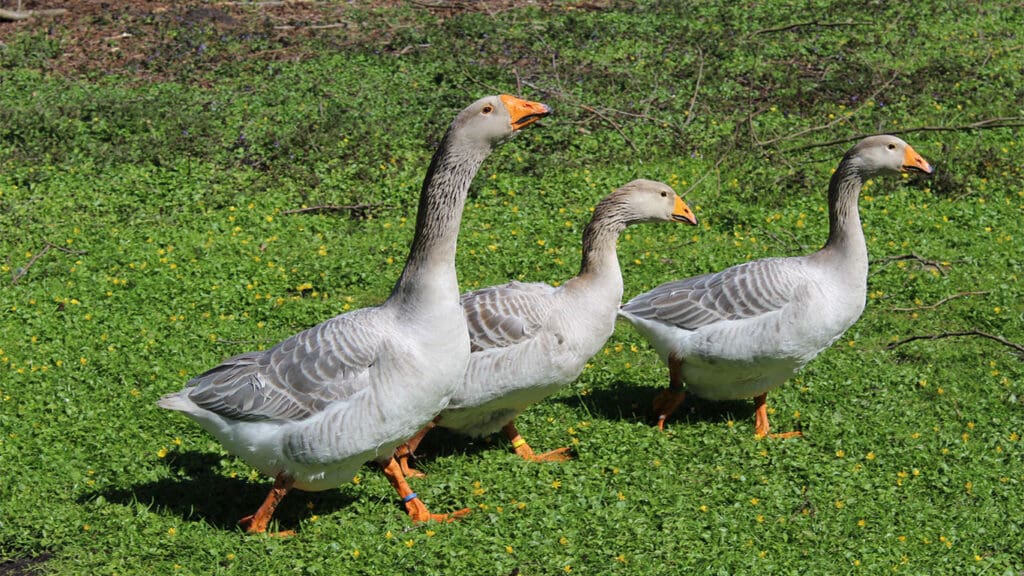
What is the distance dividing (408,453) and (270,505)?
1150 millimetres

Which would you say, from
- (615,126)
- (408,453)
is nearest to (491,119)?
(408,453)

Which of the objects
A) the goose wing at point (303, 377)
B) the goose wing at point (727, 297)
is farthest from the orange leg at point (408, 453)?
the goose wing at point (727, 297)

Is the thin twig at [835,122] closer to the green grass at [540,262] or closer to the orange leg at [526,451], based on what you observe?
the green grass at [540,262]

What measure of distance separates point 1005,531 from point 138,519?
5.44 meters

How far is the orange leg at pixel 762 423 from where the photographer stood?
783cm

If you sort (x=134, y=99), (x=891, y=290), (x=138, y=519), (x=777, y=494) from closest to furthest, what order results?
(x=138, y=519)
(x=777, y=494)
(x=891, y=290)
(x=134, y=99)

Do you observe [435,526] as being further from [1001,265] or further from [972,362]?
[1001,265]

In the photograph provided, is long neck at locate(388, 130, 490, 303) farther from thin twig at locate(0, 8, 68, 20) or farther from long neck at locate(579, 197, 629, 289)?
thin twig at locate(0, 8, 68, 20)

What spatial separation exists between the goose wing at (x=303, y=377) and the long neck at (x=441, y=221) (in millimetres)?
402

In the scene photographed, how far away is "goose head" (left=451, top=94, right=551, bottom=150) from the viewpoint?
6098 mm

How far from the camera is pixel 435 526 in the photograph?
661 centimetres

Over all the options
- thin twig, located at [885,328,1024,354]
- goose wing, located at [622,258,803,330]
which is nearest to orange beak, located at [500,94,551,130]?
goose wing, located at [622,258,803,330]

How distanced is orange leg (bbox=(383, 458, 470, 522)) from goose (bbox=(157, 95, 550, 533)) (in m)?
0.34

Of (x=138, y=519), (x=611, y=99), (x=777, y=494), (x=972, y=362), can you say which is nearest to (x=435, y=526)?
(x=138, y=519)
